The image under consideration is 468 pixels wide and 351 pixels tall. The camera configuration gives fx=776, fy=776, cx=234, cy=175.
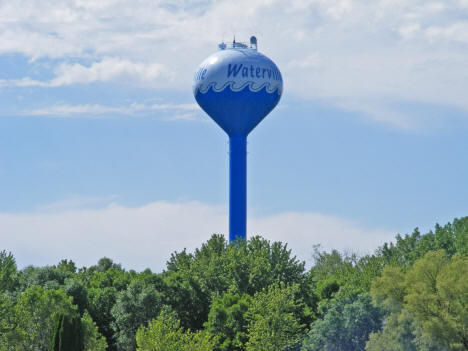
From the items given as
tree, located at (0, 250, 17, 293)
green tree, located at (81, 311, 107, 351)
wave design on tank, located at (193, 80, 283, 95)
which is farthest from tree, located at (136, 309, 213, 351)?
wave design on tank, located at (193, 80, 283, 95)

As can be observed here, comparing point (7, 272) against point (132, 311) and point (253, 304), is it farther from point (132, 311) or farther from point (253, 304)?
point (253, 304)

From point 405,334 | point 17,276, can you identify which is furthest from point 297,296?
point 17,276

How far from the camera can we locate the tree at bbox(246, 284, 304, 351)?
48719 mm

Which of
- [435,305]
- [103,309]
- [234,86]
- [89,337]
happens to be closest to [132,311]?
[103,309]

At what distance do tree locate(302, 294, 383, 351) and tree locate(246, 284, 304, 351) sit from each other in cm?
189

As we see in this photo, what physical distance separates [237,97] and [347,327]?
25256 mm

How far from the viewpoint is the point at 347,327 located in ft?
157

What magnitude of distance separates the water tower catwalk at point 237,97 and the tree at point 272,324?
51.6 feet

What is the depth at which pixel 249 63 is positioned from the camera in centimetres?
6744

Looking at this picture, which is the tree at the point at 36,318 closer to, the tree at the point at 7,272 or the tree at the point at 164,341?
the tree at the point at 164,341

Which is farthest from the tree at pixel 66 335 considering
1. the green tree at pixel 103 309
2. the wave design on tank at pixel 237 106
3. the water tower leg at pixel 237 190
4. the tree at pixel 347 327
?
the wave design on tank at pixel 237 106

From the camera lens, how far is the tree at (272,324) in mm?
48719

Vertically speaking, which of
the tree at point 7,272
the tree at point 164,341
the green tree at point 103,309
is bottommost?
the tree at point 164,341

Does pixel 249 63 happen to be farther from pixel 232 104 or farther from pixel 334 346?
pixel 334 346
